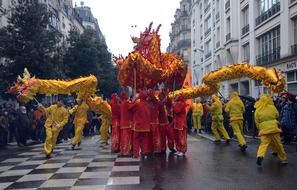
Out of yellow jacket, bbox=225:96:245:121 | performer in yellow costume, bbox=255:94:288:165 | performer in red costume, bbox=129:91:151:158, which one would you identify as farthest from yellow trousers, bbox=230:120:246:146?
performer in red costume, bbox=129:91:151:158

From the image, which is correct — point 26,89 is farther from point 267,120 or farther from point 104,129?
point 267,120

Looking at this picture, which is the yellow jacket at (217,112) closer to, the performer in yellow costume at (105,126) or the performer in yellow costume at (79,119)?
the performer in yellow costume at (105,126)

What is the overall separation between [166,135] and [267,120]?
3.50 metres

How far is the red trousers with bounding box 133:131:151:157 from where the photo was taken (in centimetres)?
1218

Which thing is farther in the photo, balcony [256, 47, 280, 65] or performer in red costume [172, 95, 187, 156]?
balcony [256, 47, 280, 65]

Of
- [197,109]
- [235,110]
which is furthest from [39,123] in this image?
[235,110]

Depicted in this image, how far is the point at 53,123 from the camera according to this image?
519 inches

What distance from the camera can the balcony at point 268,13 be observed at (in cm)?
2807

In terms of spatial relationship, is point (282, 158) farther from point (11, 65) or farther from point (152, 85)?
point (11, 65)

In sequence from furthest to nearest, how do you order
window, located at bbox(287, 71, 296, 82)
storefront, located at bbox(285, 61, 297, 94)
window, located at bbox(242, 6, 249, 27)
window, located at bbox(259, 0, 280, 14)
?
window, located at bbox(242, 6, 249, 27) → window, located at bbox(259, 0, 280, 14) → window, located at bbox(287, 71, 296, 82) → storefront, located at bbox(285, 61, 297, 94)

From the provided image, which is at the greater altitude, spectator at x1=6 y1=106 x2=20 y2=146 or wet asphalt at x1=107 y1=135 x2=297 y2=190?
spectator at x1=6 y1=106 x2=20 y2=146

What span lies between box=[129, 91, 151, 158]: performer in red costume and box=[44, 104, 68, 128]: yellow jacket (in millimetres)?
2322

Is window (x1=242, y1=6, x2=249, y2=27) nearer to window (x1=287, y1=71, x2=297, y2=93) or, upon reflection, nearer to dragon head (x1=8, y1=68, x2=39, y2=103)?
window (x1=287, y1=71, x2=297, y2=93)

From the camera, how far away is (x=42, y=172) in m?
10.1
